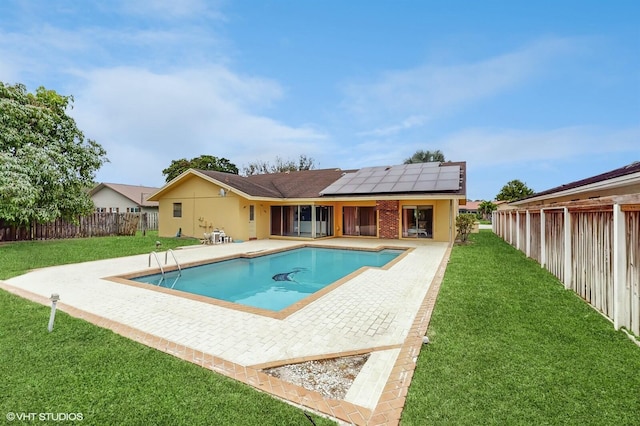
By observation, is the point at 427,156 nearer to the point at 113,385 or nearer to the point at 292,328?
the point at 292,328

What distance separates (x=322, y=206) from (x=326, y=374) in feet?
53.8

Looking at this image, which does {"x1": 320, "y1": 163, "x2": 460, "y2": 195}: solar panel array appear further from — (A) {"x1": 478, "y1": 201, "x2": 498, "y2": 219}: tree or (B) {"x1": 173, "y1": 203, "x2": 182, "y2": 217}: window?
(A) {"x1": 478, "y1": 201, "x2": 498, "y2": 219}: tree

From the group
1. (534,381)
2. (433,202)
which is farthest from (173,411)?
(433,202)

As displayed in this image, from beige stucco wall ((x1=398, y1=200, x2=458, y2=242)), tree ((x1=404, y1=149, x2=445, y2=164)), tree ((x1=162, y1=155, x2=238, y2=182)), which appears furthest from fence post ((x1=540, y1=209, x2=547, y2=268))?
tree ((x1=404, y1=149, x2=445, y2=164))

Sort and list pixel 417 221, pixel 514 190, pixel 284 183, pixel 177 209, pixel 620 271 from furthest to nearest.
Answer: pixel 514 190 < pixel 284 183 < pixel 177 209 < pixel 417 221 < pixel 620 271

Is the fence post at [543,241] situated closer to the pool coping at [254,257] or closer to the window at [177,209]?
the pool coping at [254,257]

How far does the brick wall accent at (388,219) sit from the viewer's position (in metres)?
18.6

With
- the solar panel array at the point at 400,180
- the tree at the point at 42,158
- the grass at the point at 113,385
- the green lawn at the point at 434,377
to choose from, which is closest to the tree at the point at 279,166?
the solar panel array at the point at 400,180

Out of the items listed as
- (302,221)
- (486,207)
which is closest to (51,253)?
(302,221)

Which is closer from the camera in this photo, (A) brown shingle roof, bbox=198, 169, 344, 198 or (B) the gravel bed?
(B) the gravel bed

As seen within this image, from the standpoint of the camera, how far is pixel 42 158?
15102 millimetres

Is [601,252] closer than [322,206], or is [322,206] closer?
[601,252]

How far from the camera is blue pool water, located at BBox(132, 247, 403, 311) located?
8191 mm

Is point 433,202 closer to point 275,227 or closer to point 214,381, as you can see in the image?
point 275,227
